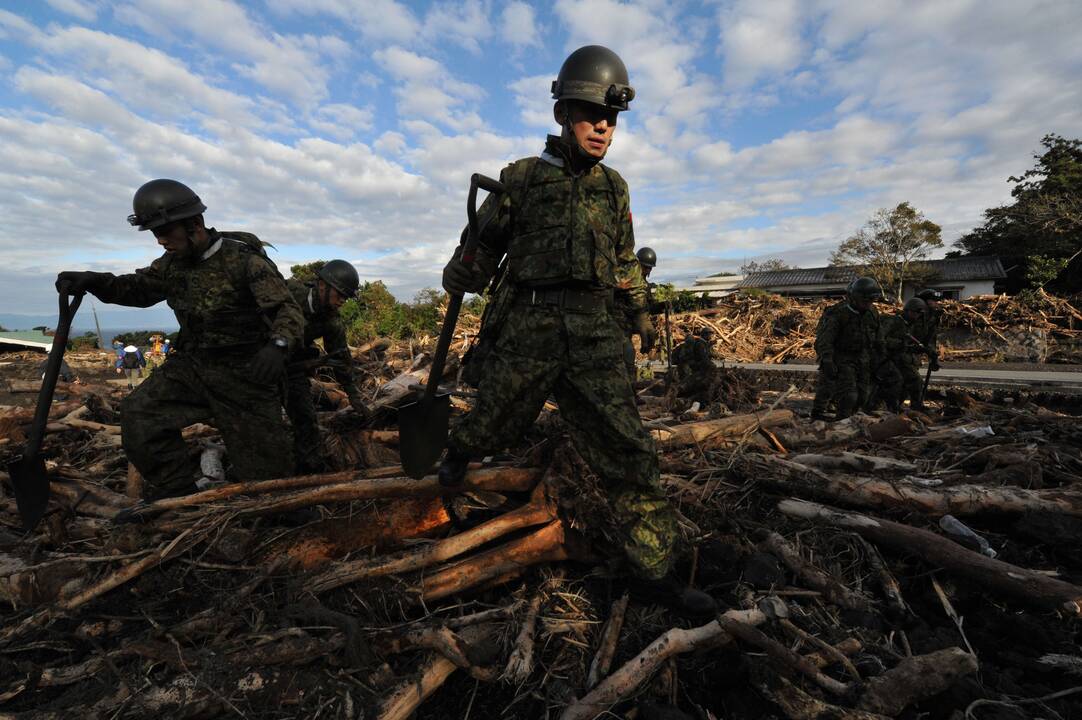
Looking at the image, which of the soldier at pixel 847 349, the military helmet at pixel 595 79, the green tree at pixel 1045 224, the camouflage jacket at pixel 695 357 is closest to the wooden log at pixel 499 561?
the military helmet at pixel 595 79

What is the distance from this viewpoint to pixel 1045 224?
21.6 metres

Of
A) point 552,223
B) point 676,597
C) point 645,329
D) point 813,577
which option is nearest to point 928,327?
point 645,329

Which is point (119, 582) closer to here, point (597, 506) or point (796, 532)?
point (597, 506)

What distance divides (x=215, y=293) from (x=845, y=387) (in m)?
7.30

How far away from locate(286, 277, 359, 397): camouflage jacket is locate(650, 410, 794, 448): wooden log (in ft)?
9.46

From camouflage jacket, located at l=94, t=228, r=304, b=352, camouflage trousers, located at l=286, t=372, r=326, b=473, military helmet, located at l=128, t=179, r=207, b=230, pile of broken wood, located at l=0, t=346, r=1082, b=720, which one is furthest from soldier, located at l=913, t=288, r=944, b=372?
military helmet, located at l=128, t=179, r=207, b=230

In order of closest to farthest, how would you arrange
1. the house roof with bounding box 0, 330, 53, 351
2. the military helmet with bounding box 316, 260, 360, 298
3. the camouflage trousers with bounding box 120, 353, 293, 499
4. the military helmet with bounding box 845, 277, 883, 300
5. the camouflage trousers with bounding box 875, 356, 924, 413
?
the camouflage trousers with bounding box 120, 353, 293, 499 < the military helmet with bounding box 316, 260, 360, 298 < the military helmet with bounding box 845, 277, 883, 300 < the camouflage trousers with bounding box 875, 356, 924, 413 < the house roof with bounding box 0, 330, 53, 351

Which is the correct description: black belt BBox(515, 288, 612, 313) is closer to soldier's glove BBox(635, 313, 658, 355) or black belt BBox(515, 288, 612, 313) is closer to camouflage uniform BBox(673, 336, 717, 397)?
soldier's glove BBox(635, 313, 658, 355)

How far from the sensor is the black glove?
2.82 meters

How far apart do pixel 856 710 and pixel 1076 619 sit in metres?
1.20

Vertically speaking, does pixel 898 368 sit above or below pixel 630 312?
below

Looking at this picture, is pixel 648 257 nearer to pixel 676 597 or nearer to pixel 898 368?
pixel 898 368

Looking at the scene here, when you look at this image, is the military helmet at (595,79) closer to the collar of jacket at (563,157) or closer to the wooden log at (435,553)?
the collar of jacket at (563,157)

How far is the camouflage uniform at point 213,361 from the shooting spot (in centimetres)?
305
